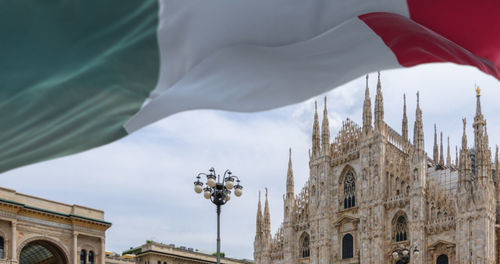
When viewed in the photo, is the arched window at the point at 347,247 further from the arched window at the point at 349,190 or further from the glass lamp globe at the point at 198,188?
the glass lamp globe at the point at 198,188

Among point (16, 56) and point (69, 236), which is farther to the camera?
point (69, 236)

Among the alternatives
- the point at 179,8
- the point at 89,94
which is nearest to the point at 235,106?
the point at 179,8

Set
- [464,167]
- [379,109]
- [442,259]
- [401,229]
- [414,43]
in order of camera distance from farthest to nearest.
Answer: [379,109] → [401,229] → [442,259] → [464,167] → [414,43]

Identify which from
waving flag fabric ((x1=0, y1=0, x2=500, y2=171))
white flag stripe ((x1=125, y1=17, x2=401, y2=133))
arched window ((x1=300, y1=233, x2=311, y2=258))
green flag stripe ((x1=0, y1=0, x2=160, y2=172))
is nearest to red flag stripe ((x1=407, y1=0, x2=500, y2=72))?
waving flag fabric ((x1=0, y1=0, x2=500, y2=171))

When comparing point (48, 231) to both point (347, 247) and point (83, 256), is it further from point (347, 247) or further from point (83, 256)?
point (347, 247)

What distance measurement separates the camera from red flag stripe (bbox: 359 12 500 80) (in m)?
4.51

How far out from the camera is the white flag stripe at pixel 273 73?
3557mm

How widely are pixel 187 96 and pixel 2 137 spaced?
47.0 inches

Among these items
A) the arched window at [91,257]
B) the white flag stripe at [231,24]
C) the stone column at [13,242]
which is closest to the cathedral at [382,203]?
the arched window at [91,257]

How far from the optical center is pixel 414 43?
4750mm

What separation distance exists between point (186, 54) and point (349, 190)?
4172 centimetres

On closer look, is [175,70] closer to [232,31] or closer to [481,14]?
[232,31]

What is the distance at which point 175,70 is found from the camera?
10.4 feet

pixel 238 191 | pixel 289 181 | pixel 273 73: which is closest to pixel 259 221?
pixel 289 181
